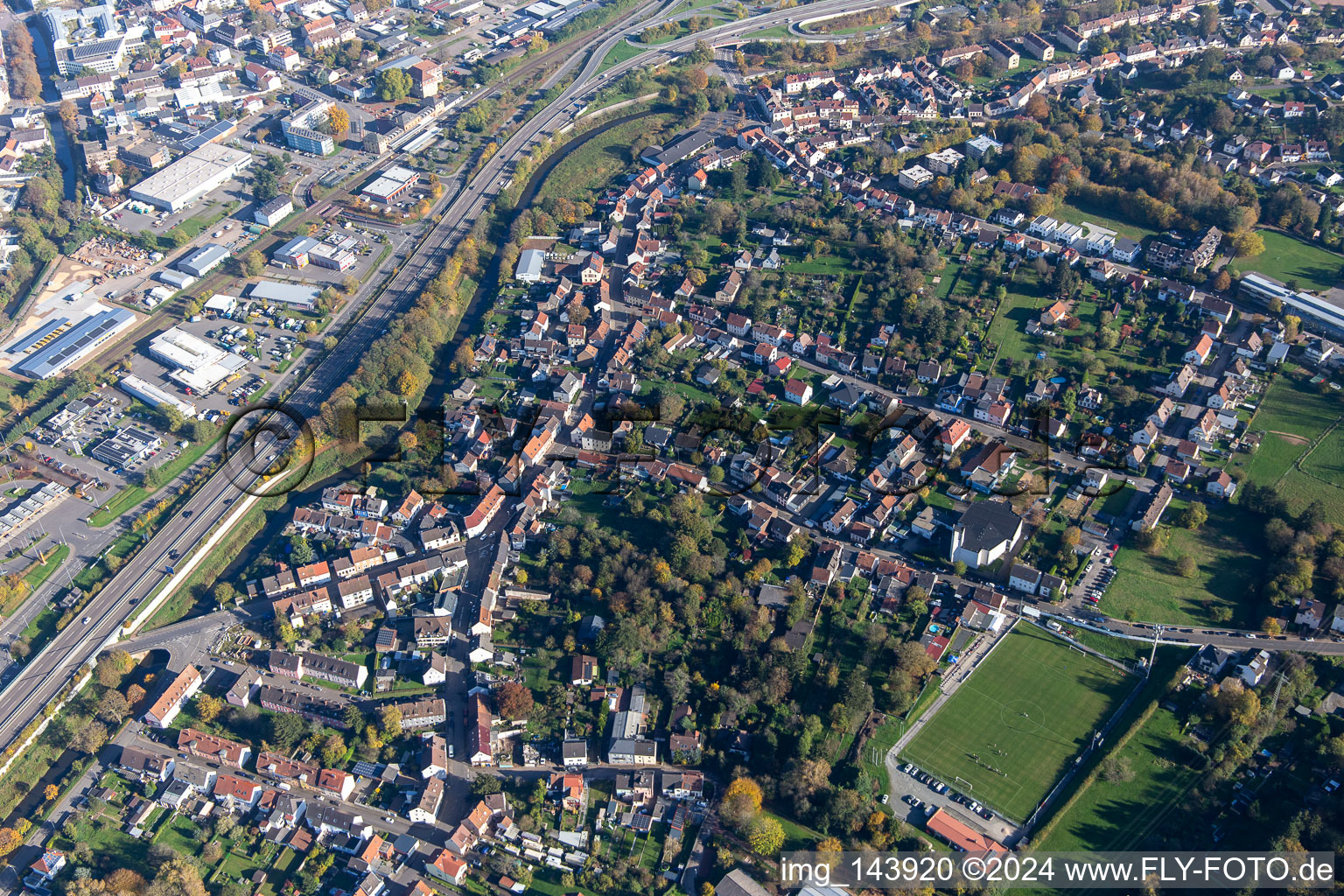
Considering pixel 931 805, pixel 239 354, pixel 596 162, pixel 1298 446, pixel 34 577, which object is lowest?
pixel 34 577

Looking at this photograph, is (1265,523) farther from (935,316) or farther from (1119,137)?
(1119,137)

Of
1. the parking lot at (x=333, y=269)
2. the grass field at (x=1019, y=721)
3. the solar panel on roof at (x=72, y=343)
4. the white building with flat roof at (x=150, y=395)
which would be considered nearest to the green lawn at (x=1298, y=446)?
the grass field at (x=1019, y=721)

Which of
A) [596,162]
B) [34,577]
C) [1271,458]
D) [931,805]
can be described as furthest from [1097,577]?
[34,577]

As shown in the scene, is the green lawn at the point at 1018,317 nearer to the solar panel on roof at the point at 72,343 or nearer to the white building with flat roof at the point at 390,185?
the white building with flat roof at the point at 390,185

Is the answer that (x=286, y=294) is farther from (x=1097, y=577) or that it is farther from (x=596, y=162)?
(x=1097, y=577)

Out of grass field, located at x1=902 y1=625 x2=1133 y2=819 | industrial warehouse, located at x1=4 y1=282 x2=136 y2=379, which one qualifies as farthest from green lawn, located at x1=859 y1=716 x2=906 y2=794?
industrial warehouse, located at x1=4 y1=282 x2=136 y2=379

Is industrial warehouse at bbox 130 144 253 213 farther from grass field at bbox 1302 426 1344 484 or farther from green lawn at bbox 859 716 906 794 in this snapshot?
grass field at bbox 1302 426 1344 484
